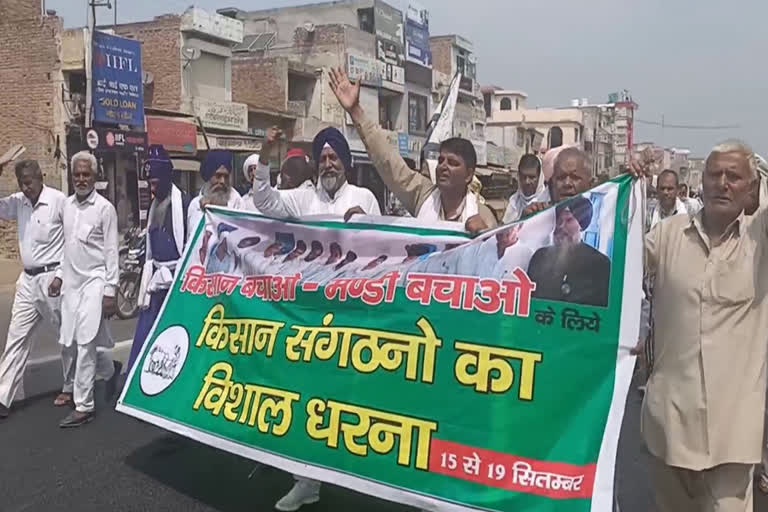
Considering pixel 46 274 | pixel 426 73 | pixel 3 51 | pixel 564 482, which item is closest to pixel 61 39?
pixel 3 51

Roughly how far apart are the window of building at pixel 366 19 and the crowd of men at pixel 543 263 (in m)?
30.5

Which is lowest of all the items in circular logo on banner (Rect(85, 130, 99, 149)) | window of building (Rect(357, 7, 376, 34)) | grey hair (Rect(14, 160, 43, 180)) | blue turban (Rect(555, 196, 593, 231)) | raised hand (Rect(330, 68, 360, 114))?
blue turban (Rect(555, 196, 593, 231))

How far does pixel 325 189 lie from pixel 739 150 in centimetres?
235

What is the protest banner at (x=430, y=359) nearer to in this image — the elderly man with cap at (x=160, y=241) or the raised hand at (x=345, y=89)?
the raised hand at (x=345, y=89)

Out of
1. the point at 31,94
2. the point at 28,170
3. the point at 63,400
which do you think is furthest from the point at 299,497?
the point at 31,94

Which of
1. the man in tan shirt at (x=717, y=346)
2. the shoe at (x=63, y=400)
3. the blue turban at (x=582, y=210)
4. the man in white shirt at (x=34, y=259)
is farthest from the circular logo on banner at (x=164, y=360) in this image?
the man in tan shirt at (x=717, y=346)

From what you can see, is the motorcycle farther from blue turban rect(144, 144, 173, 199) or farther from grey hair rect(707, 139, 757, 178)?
grey hair rect(707, 139, 757, 178)

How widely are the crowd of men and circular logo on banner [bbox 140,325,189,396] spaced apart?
0.45m

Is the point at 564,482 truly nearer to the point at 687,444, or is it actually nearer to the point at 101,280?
the point at 687,444

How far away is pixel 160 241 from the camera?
5180mm

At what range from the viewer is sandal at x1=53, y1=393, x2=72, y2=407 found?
5.73m

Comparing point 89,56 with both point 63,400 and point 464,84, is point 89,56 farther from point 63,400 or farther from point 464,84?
point 464,84

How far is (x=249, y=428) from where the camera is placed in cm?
365

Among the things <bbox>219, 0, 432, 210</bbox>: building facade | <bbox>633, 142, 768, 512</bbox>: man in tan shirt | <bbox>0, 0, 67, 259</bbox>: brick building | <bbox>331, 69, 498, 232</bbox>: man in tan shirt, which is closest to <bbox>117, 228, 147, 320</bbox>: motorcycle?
<bbox>331, 69, 498, 232</bbox>: man in tan shirt
